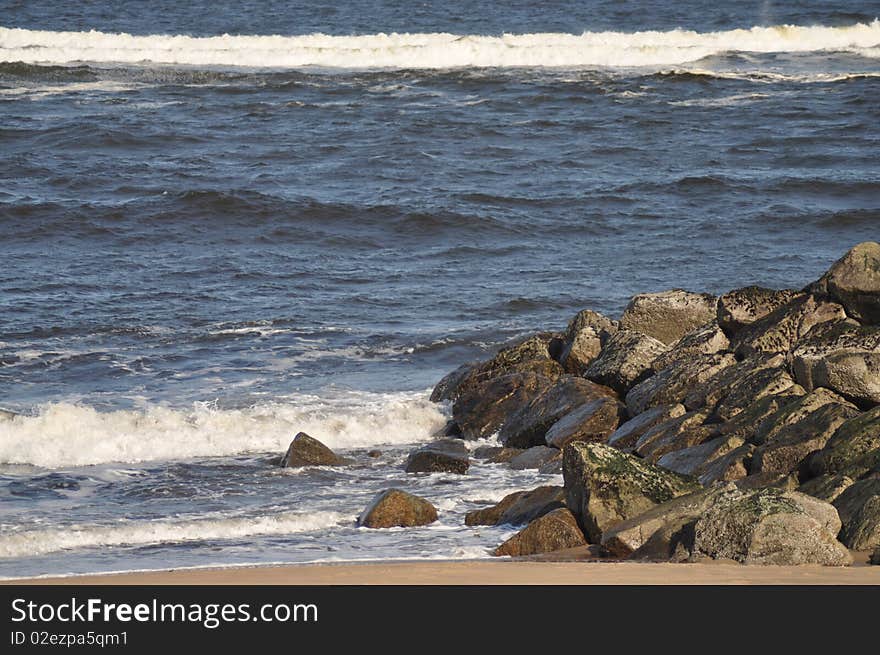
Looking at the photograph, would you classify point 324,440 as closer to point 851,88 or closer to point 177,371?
point 177,371

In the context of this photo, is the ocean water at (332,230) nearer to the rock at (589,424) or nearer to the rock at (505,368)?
the rock at (505,368)

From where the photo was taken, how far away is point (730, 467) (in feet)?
31.3

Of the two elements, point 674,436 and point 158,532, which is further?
point 674,436

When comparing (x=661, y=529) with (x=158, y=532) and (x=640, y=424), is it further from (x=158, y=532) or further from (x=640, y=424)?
(x=158, y=532)

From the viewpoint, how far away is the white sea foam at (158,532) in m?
9.41

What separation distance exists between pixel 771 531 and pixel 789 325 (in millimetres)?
4156

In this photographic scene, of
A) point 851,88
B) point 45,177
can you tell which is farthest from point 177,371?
point 851,88

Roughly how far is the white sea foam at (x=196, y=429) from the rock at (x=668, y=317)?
2141 mm

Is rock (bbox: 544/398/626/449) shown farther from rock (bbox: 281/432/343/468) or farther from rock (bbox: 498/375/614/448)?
rock (bbox: 281/432/343/468)

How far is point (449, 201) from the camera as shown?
21.7 m

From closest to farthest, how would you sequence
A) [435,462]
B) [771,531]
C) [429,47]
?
1. [771,531]
2. [435,462]
3. [429,47]

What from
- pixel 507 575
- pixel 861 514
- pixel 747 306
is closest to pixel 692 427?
pixel 747 306

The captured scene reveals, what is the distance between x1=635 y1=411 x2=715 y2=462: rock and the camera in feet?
34.6
